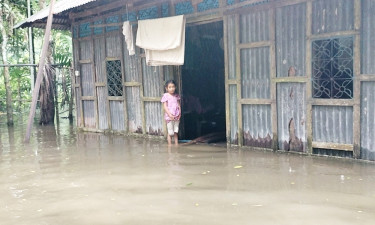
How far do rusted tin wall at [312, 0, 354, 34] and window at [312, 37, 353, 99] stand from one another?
0.62 feet

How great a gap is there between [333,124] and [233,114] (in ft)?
6.84

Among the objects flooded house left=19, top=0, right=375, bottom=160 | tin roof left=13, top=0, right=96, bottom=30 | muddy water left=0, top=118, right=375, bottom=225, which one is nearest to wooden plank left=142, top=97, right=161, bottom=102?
flooded house left=19, top=0, right=375, bottom=160

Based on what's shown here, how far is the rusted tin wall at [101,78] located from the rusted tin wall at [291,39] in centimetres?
523

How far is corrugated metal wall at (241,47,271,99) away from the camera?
7285 millimetres

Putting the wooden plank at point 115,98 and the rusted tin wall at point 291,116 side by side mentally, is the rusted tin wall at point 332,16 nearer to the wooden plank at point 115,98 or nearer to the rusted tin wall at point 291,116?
the rusted tin wall at point 291,116

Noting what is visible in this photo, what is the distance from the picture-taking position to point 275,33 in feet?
23.1

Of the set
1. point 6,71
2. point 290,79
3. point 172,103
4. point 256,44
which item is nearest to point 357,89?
point 290,79

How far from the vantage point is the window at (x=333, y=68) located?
6.24 metres

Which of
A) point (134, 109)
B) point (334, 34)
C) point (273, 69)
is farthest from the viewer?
point (134, 109)

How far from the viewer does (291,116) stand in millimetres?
7004

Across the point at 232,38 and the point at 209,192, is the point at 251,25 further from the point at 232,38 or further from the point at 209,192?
the point at 209,192

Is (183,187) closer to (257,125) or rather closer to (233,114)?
(257,125)

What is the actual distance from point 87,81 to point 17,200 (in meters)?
6.88

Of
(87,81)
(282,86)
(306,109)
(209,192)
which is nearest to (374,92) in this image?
(306,109)
